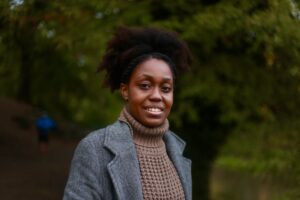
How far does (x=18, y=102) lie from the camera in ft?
70.7

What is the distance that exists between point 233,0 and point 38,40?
312 centimetres

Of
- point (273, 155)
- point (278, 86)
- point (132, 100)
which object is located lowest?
point (273, 155)

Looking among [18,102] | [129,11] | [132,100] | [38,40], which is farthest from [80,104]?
[132,100]

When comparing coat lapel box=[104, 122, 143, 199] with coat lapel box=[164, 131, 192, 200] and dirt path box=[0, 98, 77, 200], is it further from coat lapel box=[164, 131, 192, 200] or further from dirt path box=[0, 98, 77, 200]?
dirt path box=[0, 98, 77, 200]

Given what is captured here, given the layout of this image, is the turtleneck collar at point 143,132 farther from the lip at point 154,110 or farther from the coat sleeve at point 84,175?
the coat sleeve at point 84,175

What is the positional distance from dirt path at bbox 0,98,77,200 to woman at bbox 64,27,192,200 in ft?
25.9

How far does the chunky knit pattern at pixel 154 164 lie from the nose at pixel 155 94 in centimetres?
13

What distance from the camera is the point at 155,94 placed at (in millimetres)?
2762

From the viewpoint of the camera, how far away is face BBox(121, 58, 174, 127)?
9.06 feet

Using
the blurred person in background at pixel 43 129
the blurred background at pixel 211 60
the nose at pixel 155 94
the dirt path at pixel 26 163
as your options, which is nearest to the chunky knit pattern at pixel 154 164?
the nose at pixel 155 94

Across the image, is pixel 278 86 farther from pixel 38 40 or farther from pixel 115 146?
pixel 115 146

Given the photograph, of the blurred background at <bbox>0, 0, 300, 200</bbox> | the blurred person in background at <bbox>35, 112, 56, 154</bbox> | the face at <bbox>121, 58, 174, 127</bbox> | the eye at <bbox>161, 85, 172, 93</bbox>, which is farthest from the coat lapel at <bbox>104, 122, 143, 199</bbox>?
the blurred person in background at <bbox>35, 112, 56, 154</bbox>

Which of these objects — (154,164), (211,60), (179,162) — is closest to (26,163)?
(211,60)

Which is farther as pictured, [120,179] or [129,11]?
[129,11]
